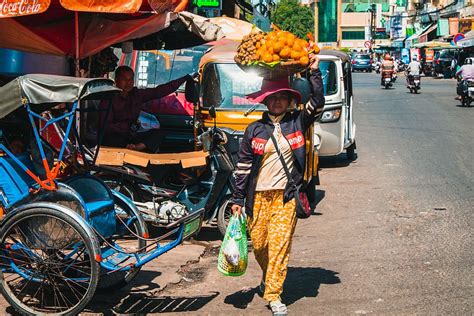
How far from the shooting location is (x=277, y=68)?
18.8ft

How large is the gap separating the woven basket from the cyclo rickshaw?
44.3 inches

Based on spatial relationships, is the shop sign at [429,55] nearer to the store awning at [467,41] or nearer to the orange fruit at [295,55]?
the store awning at [467,41]

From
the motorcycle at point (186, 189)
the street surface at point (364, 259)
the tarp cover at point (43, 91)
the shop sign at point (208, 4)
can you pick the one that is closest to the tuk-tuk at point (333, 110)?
the street surface at point (364, 259)

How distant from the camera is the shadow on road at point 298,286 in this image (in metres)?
6.20

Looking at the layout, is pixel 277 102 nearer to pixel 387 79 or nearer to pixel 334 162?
pixel 334 162

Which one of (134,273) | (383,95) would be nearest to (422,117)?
(383,95)

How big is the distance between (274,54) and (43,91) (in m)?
1.71

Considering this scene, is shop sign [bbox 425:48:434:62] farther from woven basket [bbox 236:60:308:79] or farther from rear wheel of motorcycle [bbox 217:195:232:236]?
woven basket [bbox 236:60:308:79]

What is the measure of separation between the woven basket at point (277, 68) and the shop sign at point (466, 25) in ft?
166

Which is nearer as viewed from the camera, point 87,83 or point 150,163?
point 87,83

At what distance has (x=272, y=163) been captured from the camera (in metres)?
5.81

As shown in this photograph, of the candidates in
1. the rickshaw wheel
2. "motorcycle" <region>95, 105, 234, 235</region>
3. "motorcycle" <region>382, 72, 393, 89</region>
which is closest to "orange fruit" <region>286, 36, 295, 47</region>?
the rickshaw wheel

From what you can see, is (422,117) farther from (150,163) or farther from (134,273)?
(134,273)

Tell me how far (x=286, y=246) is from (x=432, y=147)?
10.6m
